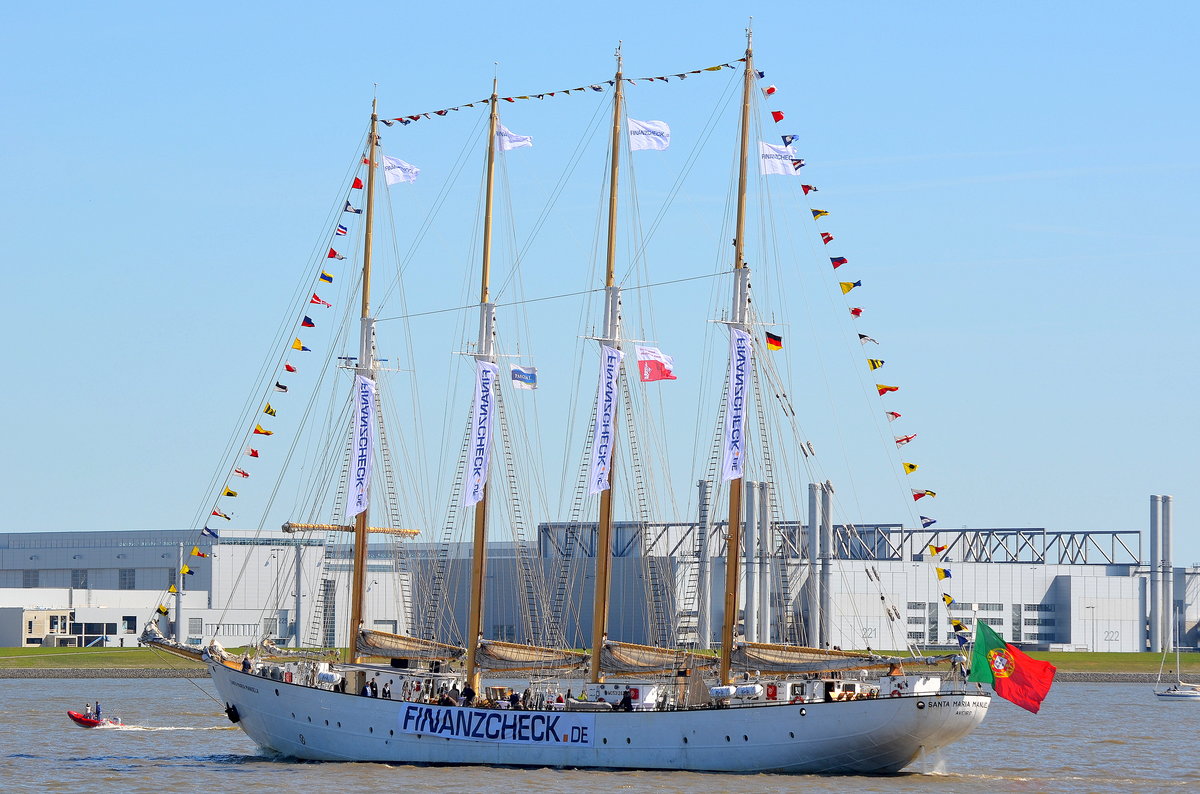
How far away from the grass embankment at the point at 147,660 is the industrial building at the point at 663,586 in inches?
144

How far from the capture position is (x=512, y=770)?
60500 mm

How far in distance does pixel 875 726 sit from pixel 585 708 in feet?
32.7

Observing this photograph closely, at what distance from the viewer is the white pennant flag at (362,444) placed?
2714 inches

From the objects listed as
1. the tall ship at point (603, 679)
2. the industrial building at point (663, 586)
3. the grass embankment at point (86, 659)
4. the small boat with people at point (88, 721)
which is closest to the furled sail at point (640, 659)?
the tall ship at point (603, 679)

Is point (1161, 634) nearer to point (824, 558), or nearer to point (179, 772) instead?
point (824, 558)

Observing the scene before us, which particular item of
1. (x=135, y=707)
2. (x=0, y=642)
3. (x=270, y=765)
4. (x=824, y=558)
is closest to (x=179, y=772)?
(x=270, y=765)

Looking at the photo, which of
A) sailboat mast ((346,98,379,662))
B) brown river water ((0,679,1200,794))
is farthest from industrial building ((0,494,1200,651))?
sailboat mast ((346,98,379,662))

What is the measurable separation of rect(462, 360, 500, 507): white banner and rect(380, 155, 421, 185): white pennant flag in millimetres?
8493

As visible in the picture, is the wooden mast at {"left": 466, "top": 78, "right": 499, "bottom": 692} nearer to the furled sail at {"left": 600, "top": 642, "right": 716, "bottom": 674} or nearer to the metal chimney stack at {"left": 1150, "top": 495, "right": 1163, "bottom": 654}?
the furled sail at {"left": 600, "top": 642, "right": 716, "bottom": 674}

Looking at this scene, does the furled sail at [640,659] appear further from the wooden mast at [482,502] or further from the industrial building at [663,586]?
the industrial building at [663,586]

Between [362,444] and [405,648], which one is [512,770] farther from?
[362,444]

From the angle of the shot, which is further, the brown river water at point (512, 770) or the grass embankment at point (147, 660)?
the grass embankment at point (147, 660)

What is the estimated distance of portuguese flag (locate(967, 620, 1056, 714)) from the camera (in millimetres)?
58406

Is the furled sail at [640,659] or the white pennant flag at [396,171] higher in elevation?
the white pennant flag at [396,171]
